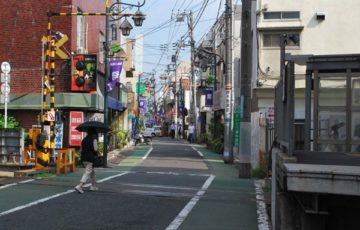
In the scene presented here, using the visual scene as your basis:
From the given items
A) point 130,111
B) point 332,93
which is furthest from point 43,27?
point 130,111

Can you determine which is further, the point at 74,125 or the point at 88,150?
the point at 74,125

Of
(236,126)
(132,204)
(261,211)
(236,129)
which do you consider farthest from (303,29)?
(132,204)

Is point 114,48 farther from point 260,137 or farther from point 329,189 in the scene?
point 329,189

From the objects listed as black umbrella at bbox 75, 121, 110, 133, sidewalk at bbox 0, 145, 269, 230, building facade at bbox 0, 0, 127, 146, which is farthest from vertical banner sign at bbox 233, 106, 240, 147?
black umbrella at bbox 75, 121, 110, 133

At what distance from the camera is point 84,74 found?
25.6 m

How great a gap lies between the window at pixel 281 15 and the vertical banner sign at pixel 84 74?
8.43 metres

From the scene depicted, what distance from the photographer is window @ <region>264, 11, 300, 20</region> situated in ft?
85.0

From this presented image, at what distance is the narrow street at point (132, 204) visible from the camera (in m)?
10.2

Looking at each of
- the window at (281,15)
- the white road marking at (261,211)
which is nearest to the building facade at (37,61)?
the window at (281,15)

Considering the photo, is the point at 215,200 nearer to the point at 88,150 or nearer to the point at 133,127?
the point at 88,150

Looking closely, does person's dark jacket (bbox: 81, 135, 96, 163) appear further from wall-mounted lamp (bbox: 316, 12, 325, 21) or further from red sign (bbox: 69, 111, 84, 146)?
wall-mounted lamp (bbox: 316, 12, 325, 21)

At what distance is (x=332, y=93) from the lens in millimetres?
12125

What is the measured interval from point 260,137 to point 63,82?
381 inches

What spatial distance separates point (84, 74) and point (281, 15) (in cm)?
963
